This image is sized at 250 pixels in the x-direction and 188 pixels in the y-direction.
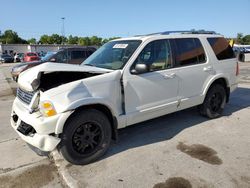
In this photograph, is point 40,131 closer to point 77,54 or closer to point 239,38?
point 77,54

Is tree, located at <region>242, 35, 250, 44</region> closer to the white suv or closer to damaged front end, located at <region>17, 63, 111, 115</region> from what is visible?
the white suv

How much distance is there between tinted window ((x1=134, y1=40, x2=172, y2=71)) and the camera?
412cm

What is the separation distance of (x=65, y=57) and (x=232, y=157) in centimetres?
1000

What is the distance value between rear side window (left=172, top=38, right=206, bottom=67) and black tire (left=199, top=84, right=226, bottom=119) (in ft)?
2.55

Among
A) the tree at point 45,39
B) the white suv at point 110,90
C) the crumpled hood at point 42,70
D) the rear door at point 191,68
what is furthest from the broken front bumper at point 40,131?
the tree at point 45,39

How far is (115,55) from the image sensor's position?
4.32 metres

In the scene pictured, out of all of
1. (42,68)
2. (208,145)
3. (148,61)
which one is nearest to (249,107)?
(208,145)

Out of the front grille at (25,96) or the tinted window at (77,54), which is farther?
the tinted window at (77,54)

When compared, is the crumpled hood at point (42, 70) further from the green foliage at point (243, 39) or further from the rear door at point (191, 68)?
the green foliage at point (243, 39)

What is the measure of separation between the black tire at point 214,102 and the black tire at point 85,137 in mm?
2592

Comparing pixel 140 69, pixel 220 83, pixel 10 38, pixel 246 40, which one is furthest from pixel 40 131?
pixel 246 40

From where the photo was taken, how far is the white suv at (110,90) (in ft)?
10.7

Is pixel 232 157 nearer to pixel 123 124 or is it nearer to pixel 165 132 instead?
pixel 165 132

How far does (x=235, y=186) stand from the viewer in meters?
2.97
